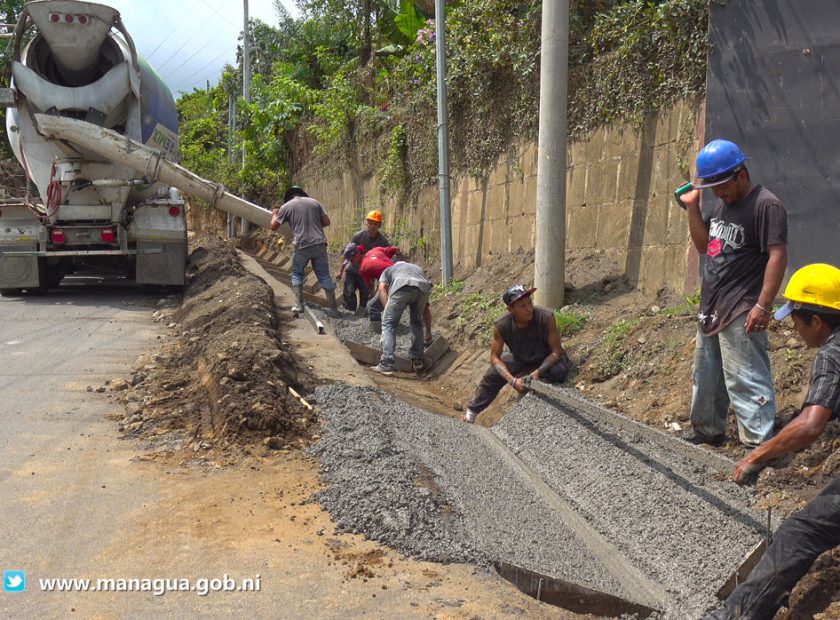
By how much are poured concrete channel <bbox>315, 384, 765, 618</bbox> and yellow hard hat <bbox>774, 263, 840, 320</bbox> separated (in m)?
1.23

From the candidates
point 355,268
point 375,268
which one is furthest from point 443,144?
point 375,268

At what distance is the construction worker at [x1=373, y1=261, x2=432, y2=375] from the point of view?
929cm

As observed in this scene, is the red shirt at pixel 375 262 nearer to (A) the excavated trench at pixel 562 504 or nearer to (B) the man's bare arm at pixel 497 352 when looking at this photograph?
(B) the man's bare arm at pixel 497 352

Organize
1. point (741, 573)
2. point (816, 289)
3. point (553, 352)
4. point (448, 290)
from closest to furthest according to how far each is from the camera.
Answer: point (816, 289)
point (741, 573)
point (553, 352)
point (448, 290)

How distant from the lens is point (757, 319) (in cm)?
456

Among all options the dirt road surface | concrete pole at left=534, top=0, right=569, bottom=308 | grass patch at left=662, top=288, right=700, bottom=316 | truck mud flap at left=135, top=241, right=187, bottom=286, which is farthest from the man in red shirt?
the dirt road surface

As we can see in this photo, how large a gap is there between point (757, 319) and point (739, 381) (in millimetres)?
405

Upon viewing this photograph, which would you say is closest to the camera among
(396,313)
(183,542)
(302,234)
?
(183,542)

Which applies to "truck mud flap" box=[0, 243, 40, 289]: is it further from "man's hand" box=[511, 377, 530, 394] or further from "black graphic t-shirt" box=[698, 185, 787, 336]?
"black graphic t-shirt" box=[698, 185, 787, 336]

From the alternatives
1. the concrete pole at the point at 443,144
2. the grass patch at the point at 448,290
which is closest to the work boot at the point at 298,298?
the grass patch at the point at 448,290

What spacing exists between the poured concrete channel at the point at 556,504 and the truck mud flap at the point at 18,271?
782cm

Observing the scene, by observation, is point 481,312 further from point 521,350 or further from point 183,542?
point 183,542

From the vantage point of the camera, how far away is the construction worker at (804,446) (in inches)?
124

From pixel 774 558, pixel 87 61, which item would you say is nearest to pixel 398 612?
pixel 774 558
